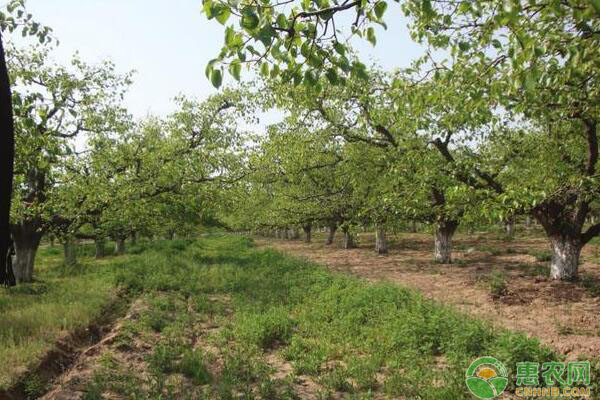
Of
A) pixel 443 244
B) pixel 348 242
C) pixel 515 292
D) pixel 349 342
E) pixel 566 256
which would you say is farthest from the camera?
pixel 348 242

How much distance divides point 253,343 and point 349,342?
93.4 inches

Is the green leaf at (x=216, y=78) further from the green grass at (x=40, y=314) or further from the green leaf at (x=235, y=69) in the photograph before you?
the green grass at (x=40, y=314)

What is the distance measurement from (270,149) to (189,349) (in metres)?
10.5

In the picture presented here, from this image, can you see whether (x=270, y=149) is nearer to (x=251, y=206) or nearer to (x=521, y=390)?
(x=521, y=390)

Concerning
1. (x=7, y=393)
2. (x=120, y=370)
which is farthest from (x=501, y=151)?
(x=7, y=393)

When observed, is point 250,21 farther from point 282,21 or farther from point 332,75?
point 332,75

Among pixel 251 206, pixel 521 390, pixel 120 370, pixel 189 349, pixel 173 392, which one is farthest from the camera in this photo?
pixel 251 206

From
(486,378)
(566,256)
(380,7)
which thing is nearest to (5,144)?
(380,7)

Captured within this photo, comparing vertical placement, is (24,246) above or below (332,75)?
below

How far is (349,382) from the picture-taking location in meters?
7.07

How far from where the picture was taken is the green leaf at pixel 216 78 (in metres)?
→ 3.23

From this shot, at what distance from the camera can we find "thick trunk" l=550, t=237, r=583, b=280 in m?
13.8

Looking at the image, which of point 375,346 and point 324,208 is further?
point 324,208

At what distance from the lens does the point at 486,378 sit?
6680 mm
